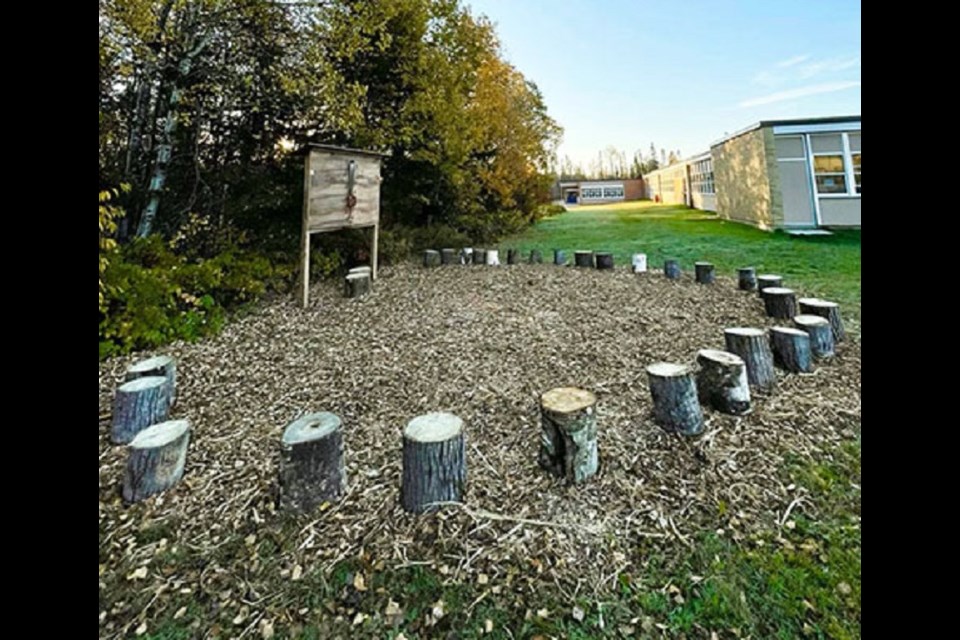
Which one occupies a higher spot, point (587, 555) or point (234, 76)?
point (234, 76)

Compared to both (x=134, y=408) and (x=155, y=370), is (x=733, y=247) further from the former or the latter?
(x=134, y=408)

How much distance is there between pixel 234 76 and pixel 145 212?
8.06 feet

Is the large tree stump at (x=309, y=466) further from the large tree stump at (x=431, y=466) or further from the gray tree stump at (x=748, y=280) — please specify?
the gray tree stump at (x=748, y=280)

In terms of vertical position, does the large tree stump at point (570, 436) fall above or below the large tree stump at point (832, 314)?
below

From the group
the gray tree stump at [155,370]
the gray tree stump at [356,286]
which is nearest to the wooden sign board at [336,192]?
the gray tree stump at [356,286]

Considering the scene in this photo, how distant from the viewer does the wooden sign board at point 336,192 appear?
4969mm

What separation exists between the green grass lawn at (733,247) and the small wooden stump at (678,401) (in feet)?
10.5

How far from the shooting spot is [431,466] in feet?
6.59

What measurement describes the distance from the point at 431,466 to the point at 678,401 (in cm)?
156

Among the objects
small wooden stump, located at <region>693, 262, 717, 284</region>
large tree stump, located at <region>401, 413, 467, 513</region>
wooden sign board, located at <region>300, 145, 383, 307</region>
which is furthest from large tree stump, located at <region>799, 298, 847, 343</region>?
wooden sign board, located at <region>300, 145, 383, 307</region>

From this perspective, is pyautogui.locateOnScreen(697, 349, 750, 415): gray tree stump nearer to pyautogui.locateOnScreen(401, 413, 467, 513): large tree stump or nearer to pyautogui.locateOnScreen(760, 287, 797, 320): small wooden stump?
pyautogui.locateOnScreen(401, 413, 467, 513): large tree stump

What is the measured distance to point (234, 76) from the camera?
20.6ft
